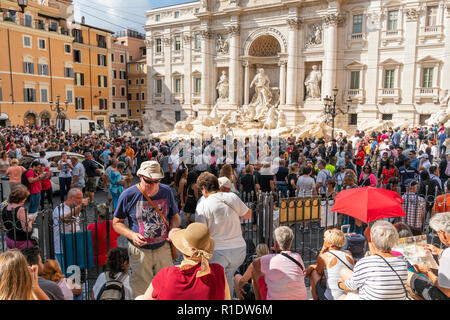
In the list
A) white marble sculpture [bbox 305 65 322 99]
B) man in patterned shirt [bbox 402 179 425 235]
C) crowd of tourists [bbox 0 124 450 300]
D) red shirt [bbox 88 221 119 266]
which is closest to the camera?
crowd of tourists [bbox 0 124 450 300]

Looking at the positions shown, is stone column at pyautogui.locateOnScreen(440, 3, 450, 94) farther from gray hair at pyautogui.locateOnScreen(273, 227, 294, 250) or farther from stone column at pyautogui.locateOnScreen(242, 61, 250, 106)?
gray hair at pyautogui.locateOnScreen(273, 227, 294, 250)

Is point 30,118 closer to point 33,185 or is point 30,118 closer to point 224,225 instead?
point 33,185

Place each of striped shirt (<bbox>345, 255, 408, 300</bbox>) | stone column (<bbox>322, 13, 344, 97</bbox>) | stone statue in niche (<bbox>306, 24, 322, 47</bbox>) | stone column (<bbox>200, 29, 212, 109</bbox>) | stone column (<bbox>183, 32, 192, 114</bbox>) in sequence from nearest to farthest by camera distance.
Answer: striped shirt (<bbox>345, 255, 408, 300</bbox>) → stone column (<bbox>322, 13, 344, 97</bbox>) → stone statue in niche (<bbox>306, 24, 322, 47</bbox>) → stone column (<bbox>200, 29, 212, 109</bbox>) → stone column (<bbox>183, 32, 192, 114</bbox>)

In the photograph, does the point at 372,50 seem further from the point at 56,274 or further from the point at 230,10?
the point at 56,274

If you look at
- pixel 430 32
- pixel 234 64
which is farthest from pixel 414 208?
pixel 234 64

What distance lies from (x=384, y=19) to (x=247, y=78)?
11706mm

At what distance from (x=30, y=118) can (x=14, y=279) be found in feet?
125

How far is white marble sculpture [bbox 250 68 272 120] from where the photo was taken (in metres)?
30.8

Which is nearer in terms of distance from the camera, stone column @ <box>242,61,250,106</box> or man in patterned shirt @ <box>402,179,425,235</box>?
man in patterned shirt @ <box>402,179,425,235</box>

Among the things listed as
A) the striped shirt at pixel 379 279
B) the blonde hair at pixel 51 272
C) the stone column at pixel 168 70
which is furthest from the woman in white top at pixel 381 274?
the stone column at pixel 168 70

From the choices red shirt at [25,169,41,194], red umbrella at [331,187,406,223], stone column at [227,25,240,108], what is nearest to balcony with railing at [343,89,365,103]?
stone column at [227,25,240,108]

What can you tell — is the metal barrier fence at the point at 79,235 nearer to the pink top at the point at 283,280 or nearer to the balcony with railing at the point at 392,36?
the pink top at the point at 283,280

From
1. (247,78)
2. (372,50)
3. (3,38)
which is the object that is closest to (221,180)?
(372,50)

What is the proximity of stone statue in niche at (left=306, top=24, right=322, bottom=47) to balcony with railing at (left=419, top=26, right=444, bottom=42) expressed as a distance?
7014 mm
